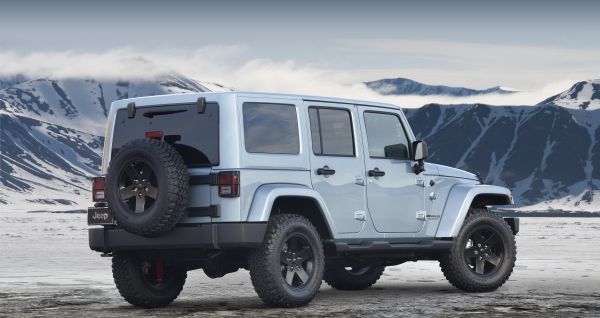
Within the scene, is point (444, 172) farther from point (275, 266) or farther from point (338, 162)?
point (275, 266)

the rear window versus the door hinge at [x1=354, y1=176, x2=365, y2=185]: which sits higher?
the rear window

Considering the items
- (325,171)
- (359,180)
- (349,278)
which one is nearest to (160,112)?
(325,171)

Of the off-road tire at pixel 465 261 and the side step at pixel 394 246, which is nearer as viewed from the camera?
the side step at pixel 394 246

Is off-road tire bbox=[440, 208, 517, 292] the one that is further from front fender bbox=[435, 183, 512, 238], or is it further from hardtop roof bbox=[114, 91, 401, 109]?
hardtop roof bbox=[114, 91, 401, 109]

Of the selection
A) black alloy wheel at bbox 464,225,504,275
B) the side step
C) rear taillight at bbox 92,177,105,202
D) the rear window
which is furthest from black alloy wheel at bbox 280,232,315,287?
black alloy wheel at bbox 464,225,504,275

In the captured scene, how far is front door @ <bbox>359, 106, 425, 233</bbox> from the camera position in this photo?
42.2 feet

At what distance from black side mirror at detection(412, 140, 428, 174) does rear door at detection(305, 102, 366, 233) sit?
0.94 meters

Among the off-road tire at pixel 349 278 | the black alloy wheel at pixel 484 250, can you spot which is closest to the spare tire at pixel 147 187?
the off-road tire at pixel 349 278

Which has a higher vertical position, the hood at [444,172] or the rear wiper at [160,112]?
the rear wiper at [160,112]

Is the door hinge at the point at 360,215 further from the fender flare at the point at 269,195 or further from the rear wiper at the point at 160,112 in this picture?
the rear wiper at the point at 160,112

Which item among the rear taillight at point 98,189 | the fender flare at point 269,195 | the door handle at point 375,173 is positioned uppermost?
the door handle at point 375,173

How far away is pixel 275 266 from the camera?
11.3 m

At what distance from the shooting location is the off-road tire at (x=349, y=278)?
597 inches

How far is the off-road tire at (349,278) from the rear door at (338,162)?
273cm
